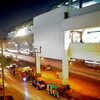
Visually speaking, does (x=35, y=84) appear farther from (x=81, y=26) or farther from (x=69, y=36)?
(x=81, y=26)

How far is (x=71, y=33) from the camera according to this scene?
30.9 meters

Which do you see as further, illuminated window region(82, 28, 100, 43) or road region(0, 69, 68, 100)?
illuminated window region(82, 28, 100, 43)

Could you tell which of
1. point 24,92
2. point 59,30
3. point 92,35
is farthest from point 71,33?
point 24,92

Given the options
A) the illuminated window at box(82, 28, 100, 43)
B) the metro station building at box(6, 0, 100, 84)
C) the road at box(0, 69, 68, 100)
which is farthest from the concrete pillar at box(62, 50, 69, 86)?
the illuminated window at box(82, 28, 100, 43)

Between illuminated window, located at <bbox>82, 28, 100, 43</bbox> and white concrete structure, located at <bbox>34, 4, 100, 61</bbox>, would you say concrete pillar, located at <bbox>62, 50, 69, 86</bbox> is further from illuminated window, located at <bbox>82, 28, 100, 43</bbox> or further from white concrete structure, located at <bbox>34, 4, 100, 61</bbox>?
illuminated window, located at <bbox>82, 28, 100, 43</bbox>

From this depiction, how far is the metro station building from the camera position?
82.8 ft

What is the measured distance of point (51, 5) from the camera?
4428 cm

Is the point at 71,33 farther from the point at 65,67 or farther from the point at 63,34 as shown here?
the point at 65,67

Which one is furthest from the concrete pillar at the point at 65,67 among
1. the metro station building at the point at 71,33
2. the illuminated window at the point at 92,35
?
the illuminated window at the point at 92,35

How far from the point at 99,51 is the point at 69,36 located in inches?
299

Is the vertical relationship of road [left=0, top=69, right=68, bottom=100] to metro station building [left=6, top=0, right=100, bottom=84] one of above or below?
below

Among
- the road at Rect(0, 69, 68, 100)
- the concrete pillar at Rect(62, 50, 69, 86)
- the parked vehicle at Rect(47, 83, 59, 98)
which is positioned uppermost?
the concrete pillar at Rect(62, 50, 69, 86)

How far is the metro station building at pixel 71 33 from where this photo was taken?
2525 centimetres

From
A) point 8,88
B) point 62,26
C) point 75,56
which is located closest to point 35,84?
point 8,88
